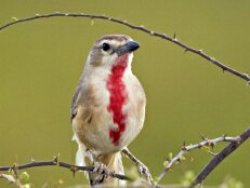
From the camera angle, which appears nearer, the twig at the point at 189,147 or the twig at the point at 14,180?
the twig at the point at 14,180

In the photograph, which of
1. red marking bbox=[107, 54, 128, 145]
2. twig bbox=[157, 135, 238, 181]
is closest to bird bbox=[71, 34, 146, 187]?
red marking bbox=[107, 54, 128, 145]

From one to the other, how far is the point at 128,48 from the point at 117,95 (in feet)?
0.64

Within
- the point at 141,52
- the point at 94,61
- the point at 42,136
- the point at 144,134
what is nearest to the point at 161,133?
the point at 144,134

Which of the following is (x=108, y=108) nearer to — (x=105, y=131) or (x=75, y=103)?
(x=105, y=131)

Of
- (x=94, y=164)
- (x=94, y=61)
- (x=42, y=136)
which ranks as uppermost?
(x=94, y=61)

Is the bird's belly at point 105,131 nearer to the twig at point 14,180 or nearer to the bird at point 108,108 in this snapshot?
the bird at point 108,108

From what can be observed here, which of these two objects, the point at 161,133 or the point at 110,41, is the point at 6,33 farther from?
the point at 110,41

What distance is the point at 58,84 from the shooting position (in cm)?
1090

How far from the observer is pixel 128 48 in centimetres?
484

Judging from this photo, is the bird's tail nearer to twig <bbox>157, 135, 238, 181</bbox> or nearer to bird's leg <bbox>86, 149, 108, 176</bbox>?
bird's leg <bbox>86, 149, 108, 176</bbox>

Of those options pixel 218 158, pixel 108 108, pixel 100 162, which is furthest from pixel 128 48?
pixel 218 158

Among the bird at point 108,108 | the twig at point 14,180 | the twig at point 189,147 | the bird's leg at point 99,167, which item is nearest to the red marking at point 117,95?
the bird at point 108,108

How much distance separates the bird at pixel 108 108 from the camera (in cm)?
477

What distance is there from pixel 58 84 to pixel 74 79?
0.56 feet
